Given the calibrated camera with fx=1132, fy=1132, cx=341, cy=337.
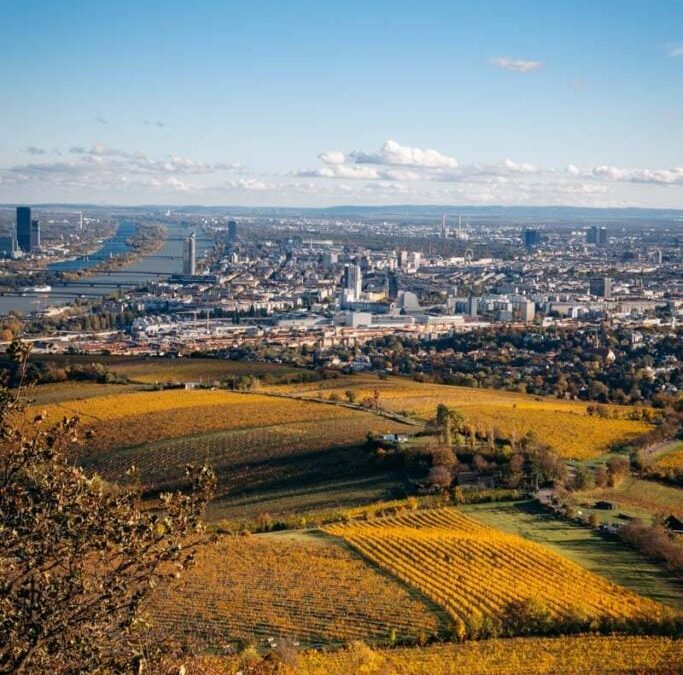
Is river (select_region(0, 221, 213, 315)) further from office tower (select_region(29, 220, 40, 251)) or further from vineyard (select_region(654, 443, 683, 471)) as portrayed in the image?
vineyard (select_region(654, 443, 683, 471))

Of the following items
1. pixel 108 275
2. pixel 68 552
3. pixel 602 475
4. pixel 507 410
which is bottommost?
pixel 108 275

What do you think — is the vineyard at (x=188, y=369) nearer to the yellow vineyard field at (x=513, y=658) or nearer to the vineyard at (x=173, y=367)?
the vineyard at (x=173, y=367)

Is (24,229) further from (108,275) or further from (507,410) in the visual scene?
(507,410)

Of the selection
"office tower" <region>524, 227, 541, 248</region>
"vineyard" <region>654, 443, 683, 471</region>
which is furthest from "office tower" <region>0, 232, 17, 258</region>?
"vineyard" <region>654, 443, 683, 471</region>

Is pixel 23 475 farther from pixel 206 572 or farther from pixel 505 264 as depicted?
pixel 505 264

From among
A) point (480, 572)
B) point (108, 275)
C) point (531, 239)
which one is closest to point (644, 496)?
point (480, 572)

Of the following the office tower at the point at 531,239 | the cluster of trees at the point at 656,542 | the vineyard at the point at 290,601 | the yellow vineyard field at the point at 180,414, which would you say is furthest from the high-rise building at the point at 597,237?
the vineyard at the point at 290,601
